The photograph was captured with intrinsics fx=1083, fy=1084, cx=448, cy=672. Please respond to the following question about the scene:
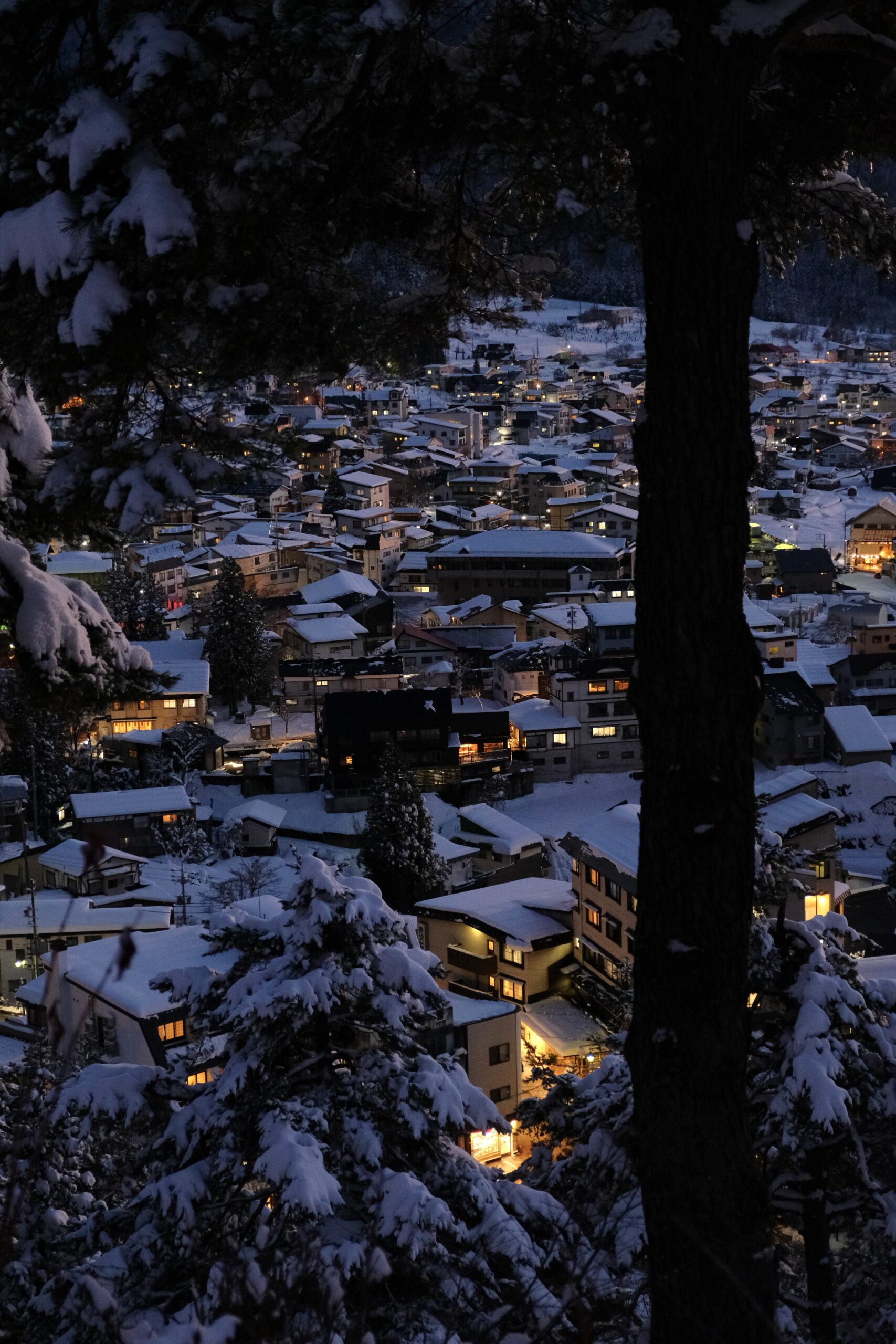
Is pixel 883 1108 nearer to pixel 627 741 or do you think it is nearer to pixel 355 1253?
pixel 355 1253

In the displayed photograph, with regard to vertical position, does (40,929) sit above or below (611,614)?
below

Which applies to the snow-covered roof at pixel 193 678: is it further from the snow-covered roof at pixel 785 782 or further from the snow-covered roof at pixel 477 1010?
the snow-covered roof at pixel 477 1010

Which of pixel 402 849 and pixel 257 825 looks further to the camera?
pixel 257 825

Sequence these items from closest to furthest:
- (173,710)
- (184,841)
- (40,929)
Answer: (40,929)
(184,841)
(173,710)

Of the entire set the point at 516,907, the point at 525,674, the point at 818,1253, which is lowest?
the point at 516,907

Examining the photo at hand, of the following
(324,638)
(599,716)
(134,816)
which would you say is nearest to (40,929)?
(134,816)

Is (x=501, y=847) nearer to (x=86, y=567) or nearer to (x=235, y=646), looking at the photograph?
(x=235, y=646)

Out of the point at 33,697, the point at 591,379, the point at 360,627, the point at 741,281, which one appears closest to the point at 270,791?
the point at 360,627
